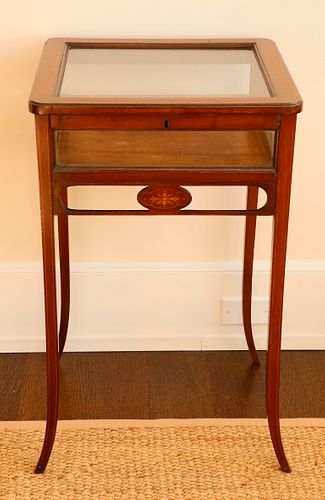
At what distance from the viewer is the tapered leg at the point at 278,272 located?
5.77ft

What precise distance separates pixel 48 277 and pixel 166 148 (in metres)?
0.38

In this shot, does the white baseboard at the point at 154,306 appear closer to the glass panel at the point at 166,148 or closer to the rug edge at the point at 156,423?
the rug edge at the point at 156,423

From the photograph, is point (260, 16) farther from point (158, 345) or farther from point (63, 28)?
point (158, 345)

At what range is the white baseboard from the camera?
2.45 metres

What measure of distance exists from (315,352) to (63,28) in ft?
3.84

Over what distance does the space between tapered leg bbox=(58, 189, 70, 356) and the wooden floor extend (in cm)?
11

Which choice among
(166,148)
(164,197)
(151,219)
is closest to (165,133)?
(166,148)

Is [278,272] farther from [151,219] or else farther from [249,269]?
[151,219]

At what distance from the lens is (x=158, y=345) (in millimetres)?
2527

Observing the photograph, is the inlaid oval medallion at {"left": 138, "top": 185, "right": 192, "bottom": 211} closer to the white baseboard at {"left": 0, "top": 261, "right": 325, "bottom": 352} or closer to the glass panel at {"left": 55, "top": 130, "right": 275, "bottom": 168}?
the glass panel at {"left": 55, "top": 130, "right": 275, "bottom": 168}

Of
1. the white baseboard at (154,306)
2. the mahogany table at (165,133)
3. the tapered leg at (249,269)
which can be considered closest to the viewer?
the mahogany table at (165,133)

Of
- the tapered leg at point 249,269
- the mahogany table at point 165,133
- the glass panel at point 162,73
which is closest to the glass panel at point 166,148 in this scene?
the mahogany table at point 165,133

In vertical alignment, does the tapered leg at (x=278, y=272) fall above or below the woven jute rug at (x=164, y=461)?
above

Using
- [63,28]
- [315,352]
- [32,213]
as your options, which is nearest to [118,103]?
[63,28]
